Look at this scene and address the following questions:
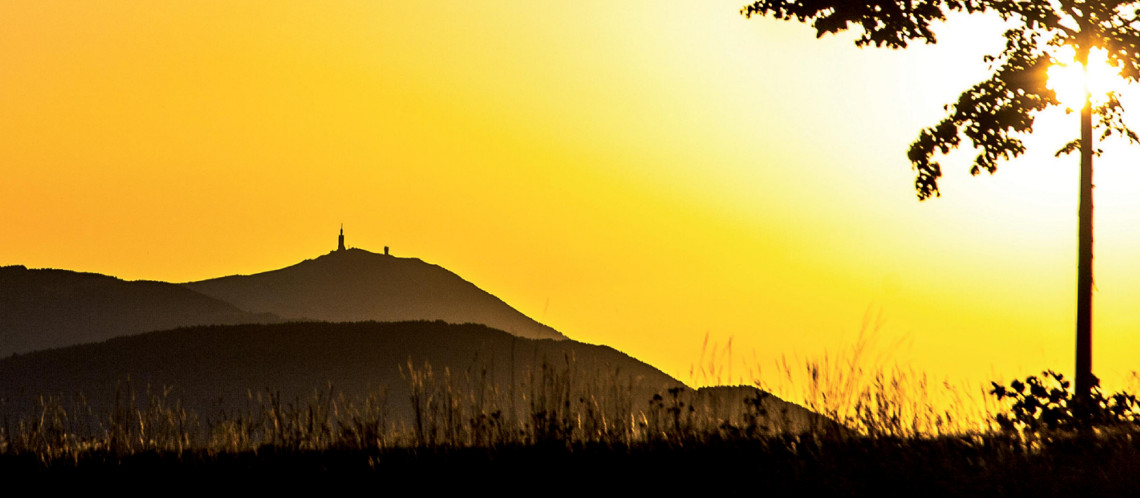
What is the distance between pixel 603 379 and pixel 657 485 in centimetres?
185

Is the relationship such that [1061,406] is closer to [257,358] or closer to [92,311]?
[257,358]

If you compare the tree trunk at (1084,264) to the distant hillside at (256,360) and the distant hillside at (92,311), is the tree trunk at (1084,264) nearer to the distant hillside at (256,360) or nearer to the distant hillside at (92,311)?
the distant hillside at (256,360)

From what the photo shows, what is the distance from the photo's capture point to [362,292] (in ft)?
575

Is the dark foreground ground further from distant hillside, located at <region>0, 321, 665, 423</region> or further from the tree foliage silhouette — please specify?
distant hillside, located at <region>0, 321, 665, 423</region>

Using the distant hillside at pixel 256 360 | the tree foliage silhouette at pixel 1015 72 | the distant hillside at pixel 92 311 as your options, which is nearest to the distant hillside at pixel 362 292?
the distant hillside at pixel 92 311

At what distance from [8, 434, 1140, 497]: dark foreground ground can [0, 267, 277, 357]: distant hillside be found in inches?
5339

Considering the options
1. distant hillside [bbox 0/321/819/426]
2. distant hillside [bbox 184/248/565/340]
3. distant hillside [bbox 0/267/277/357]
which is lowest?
distant hillside [bbox 0/321/819/426]

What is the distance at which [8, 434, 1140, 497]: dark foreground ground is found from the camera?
26.8 ft

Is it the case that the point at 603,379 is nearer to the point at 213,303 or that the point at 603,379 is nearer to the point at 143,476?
the point at 143,476

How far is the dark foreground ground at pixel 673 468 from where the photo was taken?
8172mm

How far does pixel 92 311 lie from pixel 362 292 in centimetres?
3781

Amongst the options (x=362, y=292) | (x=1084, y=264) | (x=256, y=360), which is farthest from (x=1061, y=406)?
(x=362, y=292)

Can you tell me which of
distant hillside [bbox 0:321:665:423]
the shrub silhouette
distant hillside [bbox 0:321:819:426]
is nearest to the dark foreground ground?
the shrub silhouette

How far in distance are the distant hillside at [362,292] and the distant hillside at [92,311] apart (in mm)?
16945
